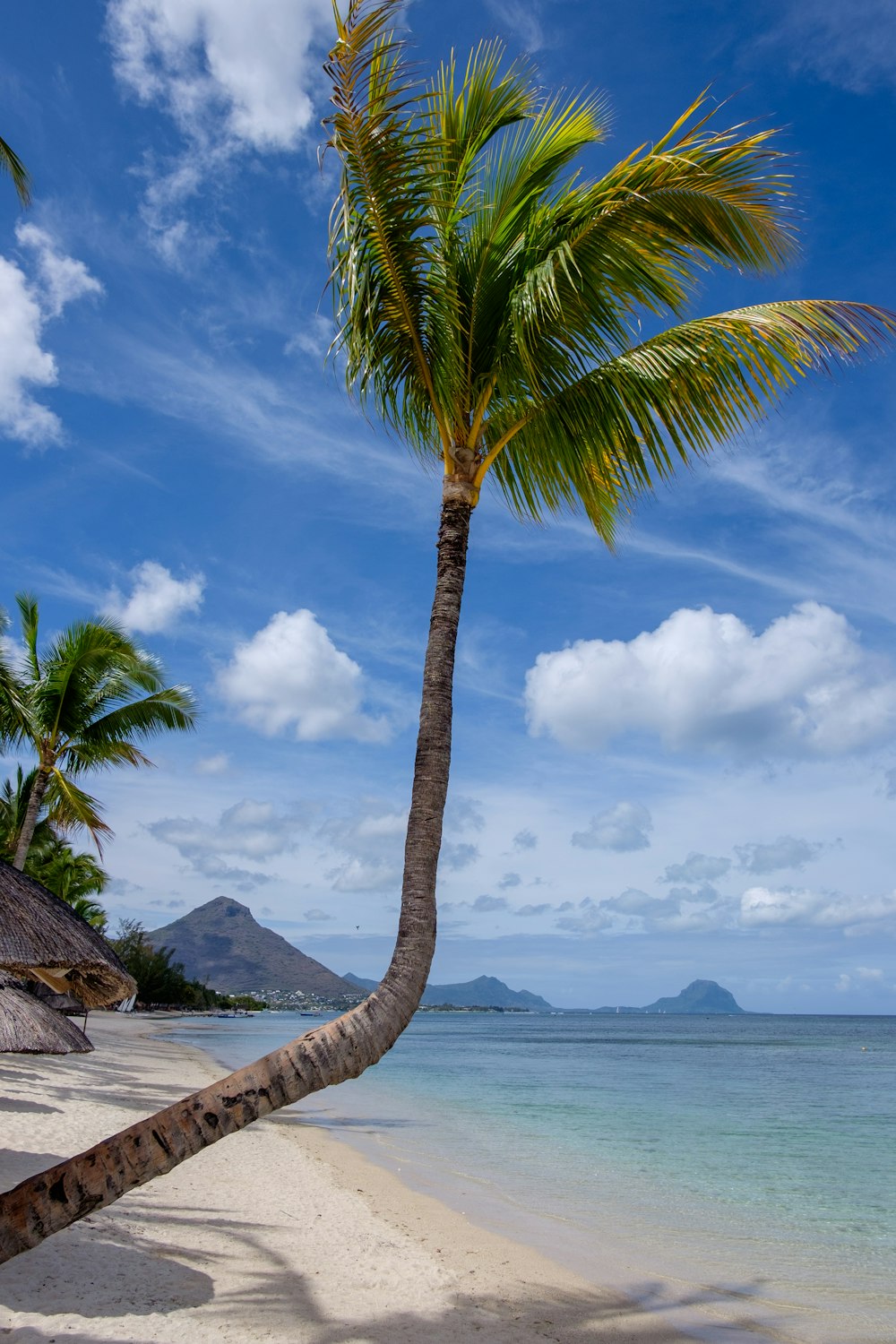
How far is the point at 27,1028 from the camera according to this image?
9992mm

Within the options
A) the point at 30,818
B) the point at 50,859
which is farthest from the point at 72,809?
the point at 50,859

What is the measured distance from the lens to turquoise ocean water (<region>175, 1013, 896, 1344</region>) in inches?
301

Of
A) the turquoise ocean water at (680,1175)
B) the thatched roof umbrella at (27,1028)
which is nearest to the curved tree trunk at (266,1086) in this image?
the turquoise ocean water at (680,1175)

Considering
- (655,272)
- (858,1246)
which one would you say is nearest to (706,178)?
(655,272)

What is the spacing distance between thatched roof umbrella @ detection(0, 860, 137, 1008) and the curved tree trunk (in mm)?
1674

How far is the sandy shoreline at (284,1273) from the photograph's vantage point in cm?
486

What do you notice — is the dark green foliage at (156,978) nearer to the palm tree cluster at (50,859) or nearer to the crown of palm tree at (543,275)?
the palm tree cluster at (50,859)

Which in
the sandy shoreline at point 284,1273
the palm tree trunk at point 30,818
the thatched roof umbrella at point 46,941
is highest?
the palm tree trunk at point 30,818

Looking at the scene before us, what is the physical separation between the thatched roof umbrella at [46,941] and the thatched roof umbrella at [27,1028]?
3.95m

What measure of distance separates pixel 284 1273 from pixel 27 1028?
5.23m

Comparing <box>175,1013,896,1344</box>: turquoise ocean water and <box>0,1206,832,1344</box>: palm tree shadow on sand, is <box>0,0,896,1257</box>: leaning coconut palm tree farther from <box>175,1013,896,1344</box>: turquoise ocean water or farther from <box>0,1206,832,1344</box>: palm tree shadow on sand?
<box>175,1013,896,1344</box>: turquoise ocean water

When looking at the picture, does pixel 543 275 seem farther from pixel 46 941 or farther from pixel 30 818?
pixel 30 818

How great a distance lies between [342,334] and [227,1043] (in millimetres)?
39683

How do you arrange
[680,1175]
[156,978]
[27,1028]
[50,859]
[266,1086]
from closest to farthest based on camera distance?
[266,1086] < [27,1028] < [680,1175] < [50,859] < [156,978]
